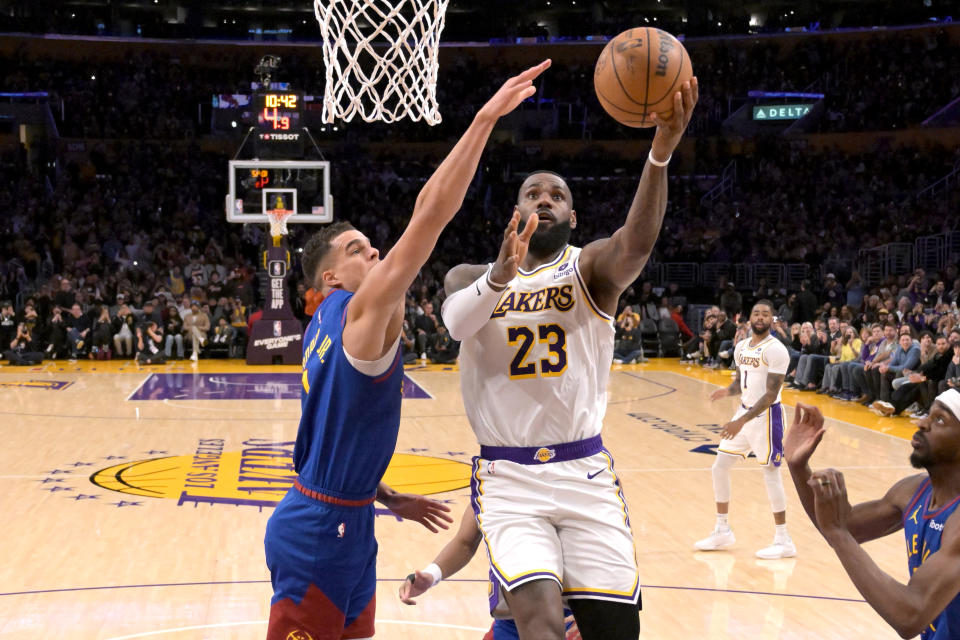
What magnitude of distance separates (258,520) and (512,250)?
520cm

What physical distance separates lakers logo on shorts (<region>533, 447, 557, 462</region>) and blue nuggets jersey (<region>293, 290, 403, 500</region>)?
0.54m

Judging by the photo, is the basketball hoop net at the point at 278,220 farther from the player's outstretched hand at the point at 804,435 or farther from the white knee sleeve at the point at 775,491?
the player's outstretched hand at the point at 804,435

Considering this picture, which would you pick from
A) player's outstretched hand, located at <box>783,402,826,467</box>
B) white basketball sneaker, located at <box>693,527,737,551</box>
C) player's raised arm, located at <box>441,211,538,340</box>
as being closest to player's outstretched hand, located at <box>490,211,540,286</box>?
player's raised arm, located at <box>441,211,538,340</box>

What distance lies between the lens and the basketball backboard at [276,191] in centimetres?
1862

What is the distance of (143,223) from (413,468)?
19.6 m

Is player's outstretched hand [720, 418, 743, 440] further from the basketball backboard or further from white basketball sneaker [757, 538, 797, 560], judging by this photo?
the basketball backboard

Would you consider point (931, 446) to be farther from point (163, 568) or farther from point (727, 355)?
point (727, 355)

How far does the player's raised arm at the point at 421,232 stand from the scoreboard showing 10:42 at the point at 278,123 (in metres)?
16.6

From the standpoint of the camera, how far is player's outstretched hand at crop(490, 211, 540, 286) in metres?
3.24

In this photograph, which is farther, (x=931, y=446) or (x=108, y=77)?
(x=108, y=77)

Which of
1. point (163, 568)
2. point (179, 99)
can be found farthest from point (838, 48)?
point (163, 568)

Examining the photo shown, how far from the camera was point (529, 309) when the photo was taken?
3826 mm

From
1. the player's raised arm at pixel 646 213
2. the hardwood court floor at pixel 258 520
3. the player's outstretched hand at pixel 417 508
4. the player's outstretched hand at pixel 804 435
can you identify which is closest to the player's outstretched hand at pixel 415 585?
the player's outstretched hand at pixel 417 508

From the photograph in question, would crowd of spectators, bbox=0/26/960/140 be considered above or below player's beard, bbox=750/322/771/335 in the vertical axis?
above
